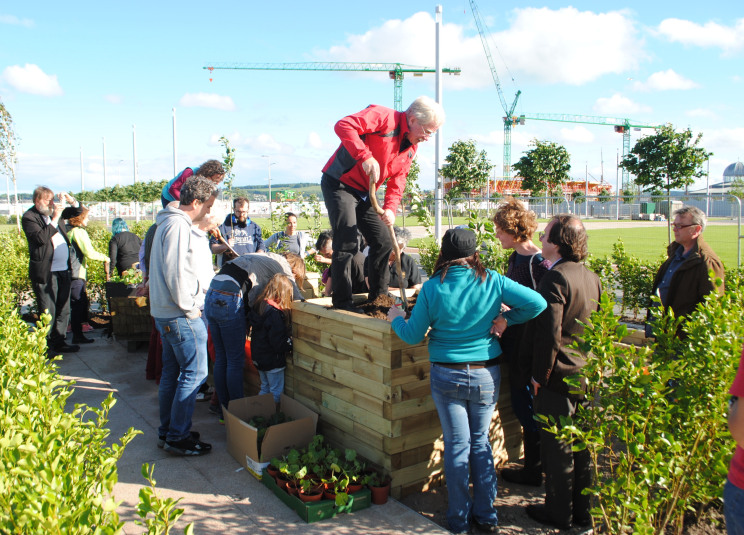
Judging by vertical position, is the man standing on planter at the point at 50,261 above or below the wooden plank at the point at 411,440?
above

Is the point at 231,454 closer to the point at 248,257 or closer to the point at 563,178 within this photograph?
the point at 248,257

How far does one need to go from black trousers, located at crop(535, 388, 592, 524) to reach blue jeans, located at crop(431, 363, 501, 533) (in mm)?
321

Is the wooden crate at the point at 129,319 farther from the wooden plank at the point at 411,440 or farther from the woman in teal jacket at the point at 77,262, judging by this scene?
the wooden plank at the point at 411,440

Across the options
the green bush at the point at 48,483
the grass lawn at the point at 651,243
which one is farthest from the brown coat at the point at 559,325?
the grass lawn at the point at 651,243

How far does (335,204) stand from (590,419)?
2.22 m

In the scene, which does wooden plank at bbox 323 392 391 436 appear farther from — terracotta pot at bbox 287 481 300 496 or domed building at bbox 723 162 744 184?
domed building at bbox 723 162 744 184

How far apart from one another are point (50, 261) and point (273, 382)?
162 inches

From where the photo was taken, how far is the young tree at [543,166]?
29359 mm

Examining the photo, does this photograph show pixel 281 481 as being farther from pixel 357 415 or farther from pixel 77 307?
pixel 77 307

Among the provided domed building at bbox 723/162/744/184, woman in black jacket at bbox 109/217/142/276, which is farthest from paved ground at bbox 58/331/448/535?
domed building at bbox 723/162/744/184

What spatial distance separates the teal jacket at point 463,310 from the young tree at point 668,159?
24550mm

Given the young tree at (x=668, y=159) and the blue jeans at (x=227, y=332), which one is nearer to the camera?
the blue jeans at (x=227, y=332)

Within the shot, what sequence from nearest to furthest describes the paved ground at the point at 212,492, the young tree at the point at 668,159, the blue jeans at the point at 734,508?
the blue jeans at the point at 734,508 → the paved ground at the point at 212,492 → the young tree at the point at 668,159

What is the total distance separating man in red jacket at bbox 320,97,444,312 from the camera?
12.2 ft
